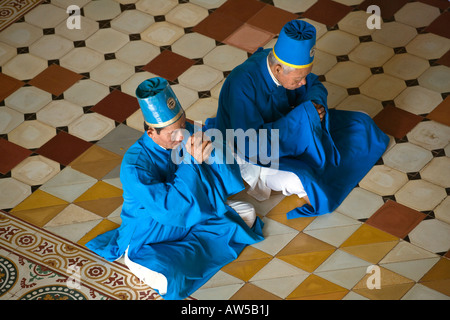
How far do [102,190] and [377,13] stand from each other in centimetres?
278

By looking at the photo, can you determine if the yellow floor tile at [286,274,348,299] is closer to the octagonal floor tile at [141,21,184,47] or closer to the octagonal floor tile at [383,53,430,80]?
the octagonal floor tile at [383,53,430,80]

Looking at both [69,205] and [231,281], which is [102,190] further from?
[231,281]

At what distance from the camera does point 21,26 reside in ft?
20.6

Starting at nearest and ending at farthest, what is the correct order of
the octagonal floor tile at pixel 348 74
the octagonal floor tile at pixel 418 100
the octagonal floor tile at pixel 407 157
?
the octagonal floor tile at pixel 407 157, the octagonal floor tile at pixel 418 100, the octagonal floor tile at pixel 348 74

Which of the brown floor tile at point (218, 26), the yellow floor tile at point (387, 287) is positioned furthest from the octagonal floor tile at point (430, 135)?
the brown floor tile at point (218, 26)

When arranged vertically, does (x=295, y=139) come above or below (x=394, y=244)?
above

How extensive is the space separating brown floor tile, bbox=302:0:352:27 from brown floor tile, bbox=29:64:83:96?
195 centimetres

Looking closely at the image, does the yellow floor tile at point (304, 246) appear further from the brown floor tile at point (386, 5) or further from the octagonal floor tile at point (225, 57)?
the brown floor tile at point (386, 5)

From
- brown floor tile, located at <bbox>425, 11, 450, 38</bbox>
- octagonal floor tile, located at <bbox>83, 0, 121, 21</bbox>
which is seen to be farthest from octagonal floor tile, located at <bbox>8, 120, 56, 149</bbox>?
brown floor tile, located at <bbox>425, 11, 450, 38</bbox>

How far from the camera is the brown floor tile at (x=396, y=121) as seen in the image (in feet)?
17.4

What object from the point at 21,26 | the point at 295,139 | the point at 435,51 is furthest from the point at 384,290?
the point at 21,26

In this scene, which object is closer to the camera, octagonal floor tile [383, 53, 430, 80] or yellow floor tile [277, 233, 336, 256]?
yellow floor tile [277, 233, 336, 256]

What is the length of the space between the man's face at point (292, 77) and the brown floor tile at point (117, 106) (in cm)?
131

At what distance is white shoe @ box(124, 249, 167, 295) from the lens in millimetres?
4262
